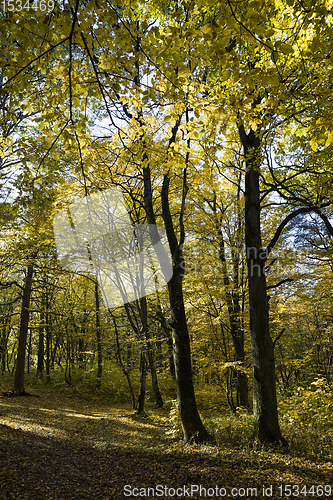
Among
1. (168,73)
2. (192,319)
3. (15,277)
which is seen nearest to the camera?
(168,73)

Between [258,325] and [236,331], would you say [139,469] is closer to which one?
[258,325]

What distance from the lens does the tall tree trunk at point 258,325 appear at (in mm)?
4755

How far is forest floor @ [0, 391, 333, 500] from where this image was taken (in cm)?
341

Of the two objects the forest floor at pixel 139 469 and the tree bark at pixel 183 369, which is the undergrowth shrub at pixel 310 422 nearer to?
the forest floor at pixel 139 469

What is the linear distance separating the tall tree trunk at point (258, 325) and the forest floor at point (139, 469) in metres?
0.47

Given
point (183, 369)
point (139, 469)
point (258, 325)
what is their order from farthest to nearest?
1. point (258, 325)
2. point (183, 369)
3. point (139, 469)

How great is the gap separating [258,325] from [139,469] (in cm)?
307

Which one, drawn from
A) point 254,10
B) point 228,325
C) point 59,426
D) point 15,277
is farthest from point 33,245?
point 15,277

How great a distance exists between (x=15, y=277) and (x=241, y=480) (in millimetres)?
17592

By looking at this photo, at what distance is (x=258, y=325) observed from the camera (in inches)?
201

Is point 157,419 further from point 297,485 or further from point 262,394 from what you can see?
point 297,485

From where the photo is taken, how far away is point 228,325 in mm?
8930

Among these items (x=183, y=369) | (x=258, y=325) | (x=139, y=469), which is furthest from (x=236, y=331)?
(x=139, y=469)

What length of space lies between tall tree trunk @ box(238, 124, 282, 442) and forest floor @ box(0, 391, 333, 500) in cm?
47
